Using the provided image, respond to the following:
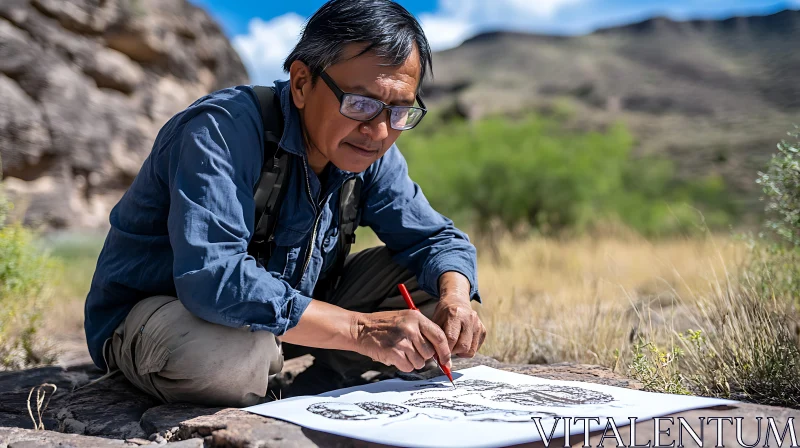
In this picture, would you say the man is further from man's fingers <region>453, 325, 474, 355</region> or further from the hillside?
the hillside

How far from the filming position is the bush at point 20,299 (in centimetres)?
328

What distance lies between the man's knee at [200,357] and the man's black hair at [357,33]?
881mm

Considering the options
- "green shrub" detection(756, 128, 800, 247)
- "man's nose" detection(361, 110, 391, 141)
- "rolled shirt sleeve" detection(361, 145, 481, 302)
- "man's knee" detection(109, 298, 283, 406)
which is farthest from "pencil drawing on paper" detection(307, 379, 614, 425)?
"green shrub" detection(756, 128, 800, 247)

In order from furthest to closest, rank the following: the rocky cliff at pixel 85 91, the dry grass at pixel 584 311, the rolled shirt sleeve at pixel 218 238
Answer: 1. the rocky cliff at pixel 85 91
2. the dry grass at pixel 584 311
3. the rolled shirt sleeve at pixel 218 238

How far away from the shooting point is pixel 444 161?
10984mm

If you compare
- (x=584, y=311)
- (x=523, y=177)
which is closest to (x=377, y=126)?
(x=584, y=311)

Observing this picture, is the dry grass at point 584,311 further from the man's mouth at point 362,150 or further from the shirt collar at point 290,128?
the shirt collar at point 290,128

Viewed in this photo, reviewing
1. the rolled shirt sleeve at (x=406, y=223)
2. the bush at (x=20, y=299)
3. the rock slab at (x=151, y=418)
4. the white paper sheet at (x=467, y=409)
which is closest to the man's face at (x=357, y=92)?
the rolled shirt sleeve at (x=406, y=223)

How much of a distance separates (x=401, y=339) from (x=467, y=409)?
11.0 inches

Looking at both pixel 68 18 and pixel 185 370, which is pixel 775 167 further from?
pixel 68 18

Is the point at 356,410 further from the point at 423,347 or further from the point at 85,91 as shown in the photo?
the point at 85,91

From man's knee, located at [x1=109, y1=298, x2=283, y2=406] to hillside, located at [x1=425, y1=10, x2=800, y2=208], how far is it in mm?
4024

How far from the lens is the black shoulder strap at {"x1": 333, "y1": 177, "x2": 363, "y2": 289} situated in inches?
103

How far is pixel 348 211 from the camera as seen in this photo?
2.65m
